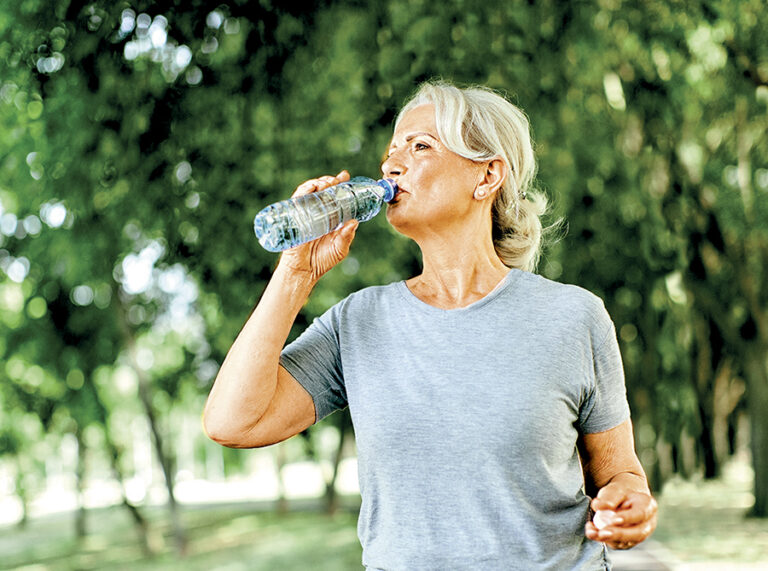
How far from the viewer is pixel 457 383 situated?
210cm

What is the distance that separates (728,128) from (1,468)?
2843 centimetres

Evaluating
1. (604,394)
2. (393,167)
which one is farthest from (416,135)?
(604,394)

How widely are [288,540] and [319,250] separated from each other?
19794 mm

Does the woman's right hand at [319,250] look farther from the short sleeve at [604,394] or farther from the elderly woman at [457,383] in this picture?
the short sleeve at [604,394]

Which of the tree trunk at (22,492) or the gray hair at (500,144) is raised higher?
the gray hair at (500,144)

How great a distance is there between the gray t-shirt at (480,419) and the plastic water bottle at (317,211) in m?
0.25

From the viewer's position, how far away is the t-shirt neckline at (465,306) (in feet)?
7.36

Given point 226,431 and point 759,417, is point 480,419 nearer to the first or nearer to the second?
point 226,431

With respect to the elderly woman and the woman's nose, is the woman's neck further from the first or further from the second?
the woman's nose

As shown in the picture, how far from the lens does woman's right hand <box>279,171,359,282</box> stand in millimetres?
2225

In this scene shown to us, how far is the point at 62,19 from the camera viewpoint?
529 cm

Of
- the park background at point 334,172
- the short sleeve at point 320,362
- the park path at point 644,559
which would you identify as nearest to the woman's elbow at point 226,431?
the short sleeve at point 320,362

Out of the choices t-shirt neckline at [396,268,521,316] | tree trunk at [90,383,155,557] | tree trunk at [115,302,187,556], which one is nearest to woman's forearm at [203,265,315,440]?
t-shirt neckline at [396,268,521,316]

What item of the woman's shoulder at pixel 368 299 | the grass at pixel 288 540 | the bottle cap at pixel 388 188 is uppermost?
the bottle cap at pixel 388 188
